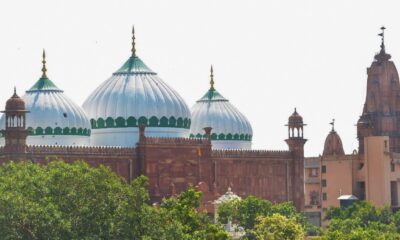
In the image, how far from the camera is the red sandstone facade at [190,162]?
67812 mm

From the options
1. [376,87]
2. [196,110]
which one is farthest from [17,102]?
[376,87]

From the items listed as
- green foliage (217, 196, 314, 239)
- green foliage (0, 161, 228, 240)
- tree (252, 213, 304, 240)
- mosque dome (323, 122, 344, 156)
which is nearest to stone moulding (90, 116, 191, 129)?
green foliage (217, 196, 314, 239)

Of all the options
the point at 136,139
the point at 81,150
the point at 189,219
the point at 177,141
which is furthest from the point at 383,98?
the point at 189,219

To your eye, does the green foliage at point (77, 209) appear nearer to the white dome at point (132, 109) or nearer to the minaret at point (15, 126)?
the minaret at point (15, 126)

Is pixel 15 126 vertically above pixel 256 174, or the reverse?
pixel 15 126

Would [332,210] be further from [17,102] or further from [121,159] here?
[17,102]

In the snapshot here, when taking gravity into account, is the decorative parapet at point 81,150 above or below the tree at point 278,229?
above

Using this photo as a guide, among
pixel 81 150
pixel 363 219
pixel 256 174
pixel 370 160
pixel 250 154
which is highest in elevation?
pixel 81 150

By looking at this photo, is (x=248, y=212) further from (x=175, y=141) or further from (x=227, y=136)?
(x=227, y=136)

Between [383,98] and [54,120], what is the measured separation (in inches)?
1476

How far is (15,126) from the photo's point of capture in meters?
67.8

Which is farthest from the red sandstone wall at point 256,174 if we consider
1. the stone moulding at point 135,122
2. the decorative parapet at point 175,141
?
the stone moulding at point 135,122

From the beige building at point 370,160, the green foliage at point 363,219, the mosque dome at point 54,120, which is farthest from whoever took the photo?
the beige building at point 370,160

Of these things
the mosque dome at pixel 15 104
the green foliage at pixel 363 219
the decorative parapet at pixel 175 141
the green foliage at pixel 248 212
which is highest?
the mosque dome at pixel 15 104
